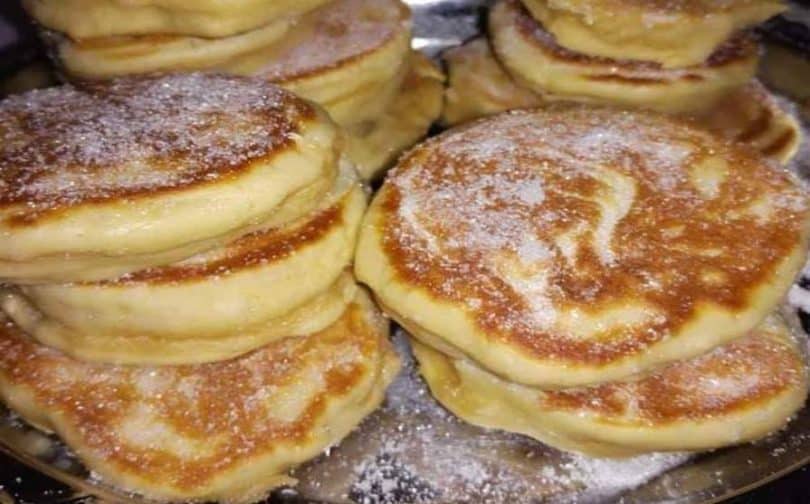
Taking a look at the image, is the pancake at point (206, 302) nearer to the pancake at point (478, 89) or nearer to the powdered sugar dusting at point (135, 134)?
the powdered sugar dusting at point (135, 134)

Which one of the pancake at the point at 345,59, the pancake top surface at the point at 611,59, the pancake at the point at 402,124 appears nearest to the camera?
the pancake at the point at 345,59

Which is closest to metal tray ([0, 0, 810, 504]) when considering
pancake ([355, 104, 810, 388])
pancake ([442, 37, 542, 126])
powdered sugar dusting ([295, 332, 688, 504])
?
powdered sugar dusting ([295, 332, 688, 504])

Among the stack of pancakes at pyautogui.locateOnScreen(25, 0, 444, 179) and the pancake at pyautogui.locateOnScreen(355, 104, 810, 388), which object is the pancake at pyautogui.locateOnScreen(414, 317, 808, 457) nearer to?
the pancake at pyautogui.locateOnScreen(355, 104, 810, 388)

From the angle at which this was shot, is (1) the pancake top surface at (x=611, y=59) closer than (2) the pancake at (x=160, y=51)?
No

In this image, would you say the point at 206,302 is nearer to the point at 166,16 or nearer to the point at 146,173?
the point at 146,173

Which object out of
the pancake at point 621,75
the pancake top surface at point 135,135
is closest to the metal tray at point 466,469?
the pancake top surface at point 135,135

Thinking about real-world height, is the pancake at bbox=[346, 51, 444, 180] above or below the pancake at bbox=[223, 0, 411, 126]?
below

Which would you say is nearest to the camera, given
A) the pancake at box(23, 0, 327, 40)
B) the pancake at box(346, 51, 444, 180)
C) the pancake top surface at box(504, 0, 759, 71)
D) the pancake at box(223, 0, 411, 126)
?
the pancake at box(23, 0, 327, 40)
